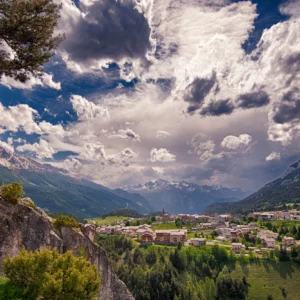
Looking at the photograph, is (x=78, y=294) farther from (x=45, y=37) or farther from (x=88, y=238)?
(x=45, y=37)

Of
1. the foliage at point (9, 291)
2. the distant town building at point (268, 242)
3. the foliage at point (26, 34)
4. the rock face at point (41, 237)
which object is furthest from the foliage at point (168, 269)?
the foliage at point (26, 34)

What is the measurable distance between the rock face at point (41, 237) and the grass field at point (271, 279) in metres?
78.8

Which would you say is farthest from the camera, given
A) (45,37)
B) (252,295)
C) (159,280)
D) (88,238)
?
(159,280)

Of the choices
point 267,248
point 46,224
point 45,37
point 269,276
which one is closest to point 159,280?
point 269,276

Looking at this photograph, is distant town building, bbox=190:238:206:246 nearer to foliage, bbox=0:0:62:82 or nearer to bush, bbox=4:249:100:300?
bush, bbox=4:249:100:300

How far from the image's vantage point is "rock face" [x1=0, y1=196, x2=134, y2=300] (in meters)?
28.5

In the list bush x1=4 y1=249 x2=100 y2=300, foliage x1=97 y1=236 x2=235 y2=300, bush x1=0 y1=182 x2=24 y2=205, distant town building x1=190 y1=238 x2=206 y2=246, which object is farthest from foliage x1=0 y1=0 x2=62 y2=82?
distant town building x1=190 y1=238 x2=206 y2=246

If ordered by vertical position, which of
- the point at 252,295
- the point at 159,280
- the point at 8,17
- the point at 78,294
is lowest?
the point at 252,295

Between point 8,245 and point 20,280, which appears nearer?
point 20,280

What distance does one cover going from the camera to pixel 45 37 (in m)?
26.6

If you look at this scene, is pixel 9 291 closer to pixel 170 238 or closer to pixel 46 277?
pixel 46 277

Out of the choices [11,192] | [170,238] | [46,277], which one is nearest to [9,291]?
[46,277]

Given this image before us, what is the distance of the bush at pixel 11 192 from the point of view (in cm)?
2978

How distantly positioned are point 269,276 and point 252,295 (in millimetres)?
16363
